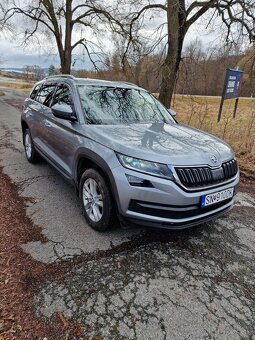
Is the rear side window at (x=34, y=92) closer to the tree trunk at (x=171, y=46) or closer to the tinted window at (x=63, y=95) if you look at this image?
the tinted window at (x=63, y=95)

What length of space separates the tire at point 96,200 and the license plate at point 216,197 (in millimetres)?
995

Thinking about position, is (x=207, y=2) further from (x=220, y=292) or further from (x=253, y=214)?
(x=220, y=292)

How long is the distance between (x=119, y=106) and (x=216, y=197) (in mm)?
1944

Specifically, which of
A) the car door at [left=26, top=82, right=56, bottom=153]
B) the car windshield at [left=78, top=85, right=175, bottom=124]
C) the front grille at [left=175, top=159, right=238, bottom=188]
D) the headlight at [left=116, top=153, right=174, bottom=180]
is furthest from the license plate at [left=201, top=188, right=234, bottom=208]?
the car door at [left=26, top=82, right=56, bottom=153]

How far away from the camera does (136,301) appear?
239cm

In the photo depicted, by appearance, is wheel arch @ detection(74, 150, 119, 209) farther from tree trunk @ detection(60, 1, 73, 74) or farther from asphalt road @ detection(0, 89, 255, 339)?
tree trunk @ detection(60, 1, 73, 74)

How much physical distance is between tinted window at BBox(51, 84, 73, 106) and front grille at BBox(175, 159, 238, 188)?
203 centimetres

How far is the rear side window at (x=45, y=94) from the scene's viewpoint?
4909 mm

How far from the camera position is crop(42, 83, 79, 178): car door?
375cm

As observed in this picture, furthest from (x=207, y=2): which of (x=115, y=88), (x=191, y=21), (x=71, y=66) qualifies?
(x=71, y=66)

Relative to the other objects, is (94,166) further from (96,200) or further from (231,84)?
(231,84)

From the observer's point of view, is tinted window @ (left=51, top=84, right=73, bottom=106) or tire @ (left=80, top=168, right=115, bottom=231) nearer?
tire @ (left=80, top=168, right=115, bottom=231)

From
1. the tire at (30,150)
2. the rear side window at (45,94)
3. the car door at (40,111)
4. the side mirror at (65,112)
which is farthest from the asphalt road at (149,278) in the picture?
the rear side window at (45,94)

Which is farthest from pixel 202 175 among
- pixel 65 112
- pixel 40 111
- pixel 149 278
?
pixel 40 111
